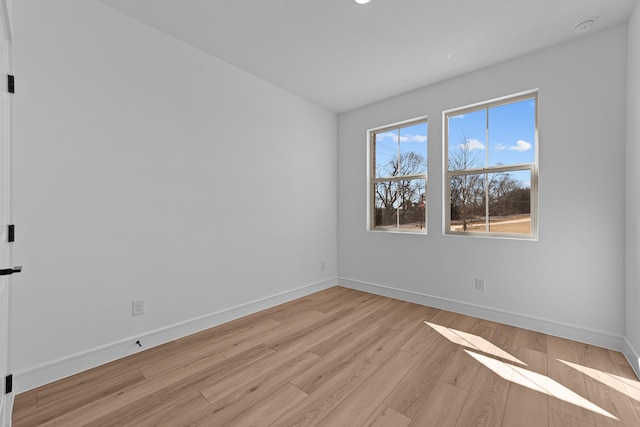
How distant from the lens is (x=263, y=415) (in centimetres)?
162

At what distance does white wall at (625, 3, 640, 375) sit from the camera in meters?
2.04

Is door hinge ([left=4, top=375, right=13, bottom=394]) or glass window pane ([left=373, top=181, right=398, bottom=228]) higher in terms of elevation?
glass window pane ([left=373, top=181, right=398, bottom=228])

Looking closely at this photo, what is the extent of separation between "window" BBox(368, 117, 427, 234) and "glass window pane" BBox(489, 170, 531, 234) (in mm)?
763

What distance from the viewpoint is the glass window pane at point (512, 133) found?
2863mm

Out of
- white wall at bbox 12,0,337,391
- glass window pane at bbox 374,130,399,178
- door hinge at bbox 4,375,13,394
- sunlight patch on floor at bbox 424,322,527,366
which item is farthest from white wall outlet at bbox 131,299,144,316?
glass window pane at bbox 374,130,399,178

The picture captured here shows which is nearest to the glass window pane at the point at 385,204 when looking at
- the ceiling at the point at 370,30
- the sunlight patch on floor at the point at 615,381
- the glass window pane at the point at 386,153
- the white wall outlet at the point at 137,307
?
the glass window pane at the point at 386,153

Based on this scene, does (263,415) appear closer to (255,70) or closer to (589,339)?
(589,339)

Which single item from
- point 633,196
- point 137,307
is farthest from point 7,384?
Answer: point 633,196

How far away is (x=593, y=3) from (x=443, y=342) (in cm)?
293

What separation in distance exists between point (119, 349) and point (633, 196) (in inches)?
164

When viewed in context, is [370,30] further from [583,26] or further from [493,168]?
[493,168]

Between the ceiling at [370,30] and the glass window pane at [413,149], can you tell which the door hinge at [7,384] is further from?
the glass window pane at [413,149]

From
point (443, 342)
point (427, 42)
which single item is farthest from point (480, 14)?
point (443, 342)

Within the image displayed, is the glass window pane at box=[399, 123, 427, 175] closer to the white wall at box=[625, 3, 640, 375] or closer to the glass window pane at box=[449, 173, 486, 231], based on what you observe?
the glass window pane at box=[449, 173, 486, 231]
